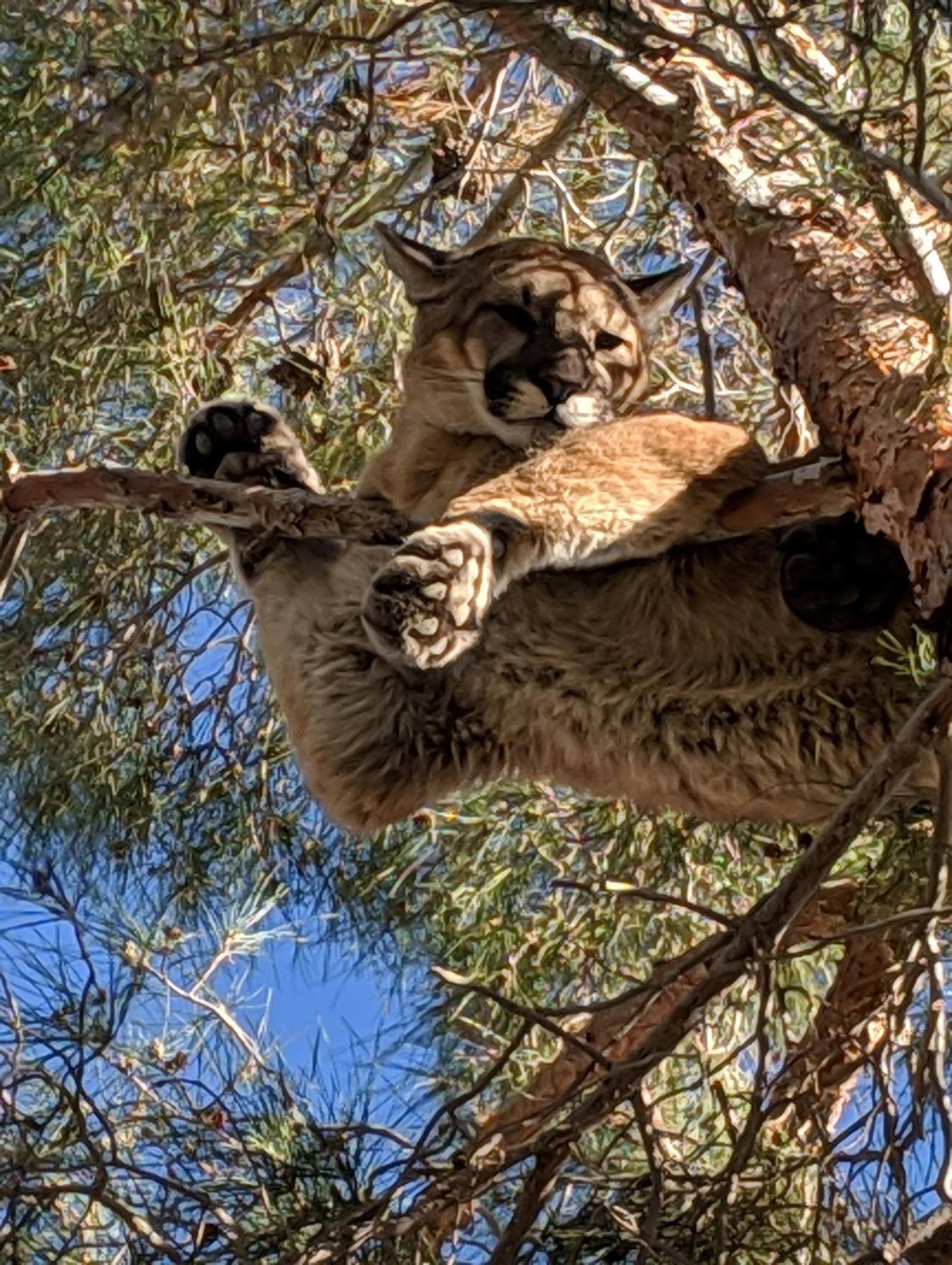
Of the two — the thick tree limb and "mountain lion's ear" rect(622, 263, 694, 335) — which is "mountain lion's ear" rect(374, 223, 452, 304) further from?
the thick tree limb

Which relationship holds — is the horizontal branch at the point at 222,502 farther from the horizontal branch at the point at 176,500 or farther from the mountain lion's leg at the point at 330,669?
the mountain lion's leg at the point at 330,669

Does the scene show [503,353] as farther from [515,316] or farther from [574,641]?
[574,641]

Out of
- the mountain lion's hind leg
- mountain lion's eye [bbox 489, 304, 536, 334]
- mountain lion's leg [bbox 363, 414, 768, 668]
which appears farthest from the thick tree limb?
mountain lion's eye [bbox 489, 304, 536, 334]

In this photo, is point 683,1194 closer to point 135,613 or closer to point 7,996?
point 7,996

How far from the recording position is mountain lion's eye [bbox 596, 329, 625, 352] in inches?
182

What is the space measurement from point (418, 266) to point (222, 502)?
1370 mm

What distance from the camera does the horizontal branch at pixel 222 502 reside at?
364 centimetres

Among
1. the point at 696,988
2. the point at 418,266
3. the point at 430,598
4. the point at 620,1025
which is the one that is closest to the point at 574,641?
the point at 430,598

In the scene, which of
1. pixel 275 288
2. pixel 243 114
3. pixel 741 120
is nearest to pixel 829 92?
pixel 741 120

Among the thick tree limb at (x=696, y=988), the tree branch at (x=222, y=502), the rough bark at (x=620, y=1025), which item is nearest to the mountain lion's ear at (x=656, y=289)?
the tree branch at (x=222, y=502)

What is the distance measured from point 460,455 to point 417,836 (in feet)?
3.94

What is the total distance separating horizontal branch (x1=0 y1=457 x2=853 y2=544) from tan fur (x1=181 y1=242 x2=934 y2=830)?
0.52ft

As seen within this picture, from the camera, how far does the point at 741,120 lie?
3838 mm

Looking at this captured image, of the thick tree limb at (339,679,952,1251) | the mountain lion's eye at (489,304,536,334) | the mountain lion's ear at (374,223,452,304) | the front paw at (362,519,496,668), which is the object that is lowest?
the thick tree limb at (339,679,952,1251)
